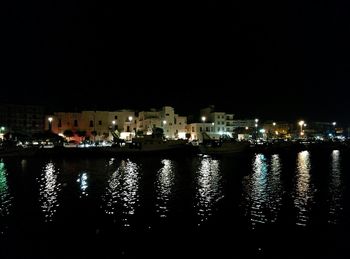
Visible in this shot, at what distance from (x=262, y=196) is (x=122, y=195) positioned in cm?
1017

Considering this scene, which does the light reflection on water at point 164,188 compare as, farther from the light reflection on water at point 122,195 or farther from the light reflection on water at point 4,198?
the light reflection on water at point 4,198

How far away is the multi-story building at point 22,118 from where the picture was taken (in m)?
83.8

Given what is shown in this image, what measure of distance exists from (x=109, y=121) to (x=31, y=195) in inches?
2396

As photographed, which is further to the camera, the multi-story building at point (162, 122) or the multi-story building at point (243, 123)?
the multi-story building at point (243, 123)

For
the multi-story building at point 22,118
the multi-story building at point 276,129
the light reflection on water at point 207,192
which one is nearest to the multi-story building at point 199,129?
the multi-story building at point 276,129

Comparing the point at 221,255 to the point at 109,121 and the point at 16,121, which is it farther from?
the point at 16,121

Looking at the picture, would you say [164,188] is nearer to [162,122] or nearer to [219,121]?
[162,122]

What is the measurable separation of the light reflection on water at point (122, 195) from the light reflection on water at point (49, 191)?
10.8 ft

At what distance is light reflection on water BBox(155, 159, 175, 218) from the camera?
22781mm

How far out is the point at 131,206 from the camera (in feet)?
76.6

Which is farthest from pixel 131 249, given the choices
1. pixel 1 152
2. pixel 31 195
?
pixel 1 152

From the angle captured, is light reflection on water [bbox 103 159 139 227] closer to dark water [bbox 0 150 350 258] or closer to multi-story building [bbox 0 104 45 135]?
dark water [bbox 0 150 350 258]

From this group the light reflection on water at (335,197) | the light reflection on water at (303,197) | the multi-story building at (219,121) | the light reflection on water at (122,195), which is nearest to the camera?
the light reflection on water at (303,197)

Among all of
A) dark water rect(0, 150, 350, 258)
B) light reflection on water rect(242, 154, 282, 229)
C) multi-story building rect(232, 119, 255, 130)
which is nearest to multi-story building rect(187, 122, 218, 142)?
multi-story building rect(232, 119, 255, 130)
